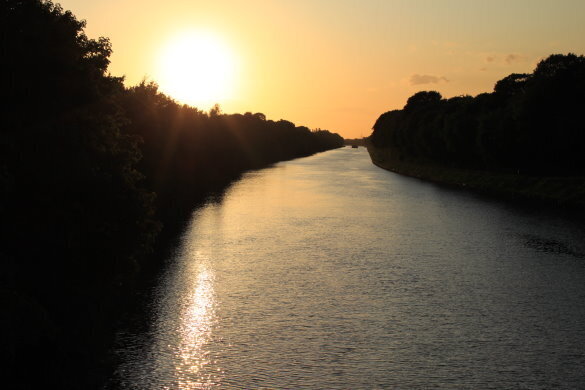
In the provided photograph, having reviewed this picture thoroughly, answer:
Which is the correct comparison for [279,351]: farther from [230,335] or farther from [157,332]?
[157,332]

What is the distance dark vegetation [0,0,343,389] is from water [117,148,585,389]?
2396 millimetres

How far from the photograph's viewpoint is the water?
62.7 ft

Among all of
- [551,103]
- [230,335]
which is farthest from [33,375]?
[551,103]

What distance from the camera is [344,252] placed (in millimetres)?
39219

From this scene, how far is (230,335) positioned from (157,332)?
2859 millimetres

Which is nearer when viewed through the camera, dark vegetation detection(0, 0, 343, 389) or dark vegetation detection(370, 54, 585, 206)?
dark vegetation detection(0, 0, 343, 389)

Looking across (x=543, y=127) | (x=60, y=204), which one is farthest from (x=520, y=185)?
(x=60, y=204)

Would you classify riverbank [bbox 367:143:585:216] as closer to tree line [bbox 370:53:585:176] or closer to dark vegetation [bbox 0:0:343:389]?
tree line [bbox 370:53:585:176]

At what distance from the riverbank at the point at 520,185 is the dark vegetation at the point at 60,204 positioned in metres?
47.8

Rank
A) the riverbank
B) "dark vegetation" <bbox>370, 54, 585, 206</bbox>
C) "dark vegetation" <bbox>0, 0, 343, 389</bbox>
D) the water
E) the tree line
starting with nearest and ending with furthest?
the water → "dark vegetation" <bbox>0, 0, 343, 389</bbox> → the riverbank → "dark vegetation" <bbox>370, 54, 585, 206</bbox> → the tree line

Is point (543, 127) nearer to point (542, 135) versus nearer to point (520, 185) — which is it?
point (542, 135)

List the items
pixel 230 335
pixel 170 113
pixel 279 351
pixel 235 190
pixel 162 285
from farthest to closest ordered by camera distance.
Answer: pixel 170 113 < pixel 235 190 < pixel 162 285 < pixel 230 335 < pixel 279 351

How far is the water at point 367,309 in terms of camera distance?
62.7 feet

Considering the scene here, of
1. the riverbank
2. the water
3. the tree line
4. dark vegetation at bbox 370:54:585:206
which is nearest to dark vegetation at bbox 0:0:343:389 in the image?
the water
